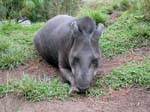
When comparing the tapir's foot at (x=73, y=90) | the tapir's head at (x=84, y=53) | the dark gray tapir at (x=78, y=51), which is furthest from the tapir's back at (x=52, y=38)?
the tapir's foot at (x=73, y=90)

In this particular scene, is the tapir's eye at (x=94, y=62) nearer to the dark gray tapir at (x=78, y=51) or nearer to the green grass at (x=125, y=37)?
the dark gray tapir at (x=78, y=51)

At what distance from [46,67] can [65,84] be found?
43.2 inches

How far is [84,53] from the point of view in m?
5.77

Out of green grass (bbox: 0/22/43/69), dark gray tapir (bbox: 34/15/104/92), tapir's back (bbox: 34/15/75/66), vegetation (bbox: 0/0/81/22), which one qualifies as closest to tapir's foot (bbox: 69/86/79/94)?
dark gray tapir (bbox: 34/15/104/92)

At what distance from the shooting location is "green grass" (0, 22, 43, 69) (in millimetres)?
6986

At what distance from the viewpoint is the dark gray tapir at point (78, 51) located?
18.7 ft

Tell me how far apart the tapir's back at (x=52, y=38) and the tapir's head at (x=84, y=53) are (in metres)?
0.49

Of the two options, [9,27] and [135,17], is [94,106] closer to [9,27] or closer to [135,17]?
[135,17]

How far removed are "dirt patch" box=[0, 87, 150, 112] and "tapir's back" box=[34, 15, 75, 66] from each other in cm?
133

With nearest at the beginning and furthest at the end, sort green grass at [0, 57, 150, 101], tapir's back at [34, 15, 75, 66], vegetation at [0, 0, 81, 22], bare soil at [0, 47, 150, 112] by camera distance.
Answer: bare soil at [0, 47, 150, 112] < green grass at [0, 57, 150, 101] < tapir's back at [34, 15, 75, 66] < vegetation at [0, 0, 81, 22]

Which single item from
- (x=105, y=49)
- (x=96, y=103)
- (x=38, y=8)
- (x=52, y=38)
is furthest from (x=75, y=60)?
(x=38, y=8)

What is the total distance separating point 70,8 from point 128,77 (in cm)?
542

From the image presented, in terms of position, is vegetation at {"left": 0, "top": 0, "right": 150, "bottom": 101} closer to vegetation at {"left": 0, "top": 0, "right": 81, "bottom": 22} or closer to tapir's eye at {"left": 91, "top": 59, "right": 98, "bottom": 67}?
vegetation at {"left": 0, "top": 0, "right": 81, "bottom": 22}

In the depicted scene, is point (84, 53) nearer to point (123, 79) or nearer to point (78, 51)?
point (78, 51)
